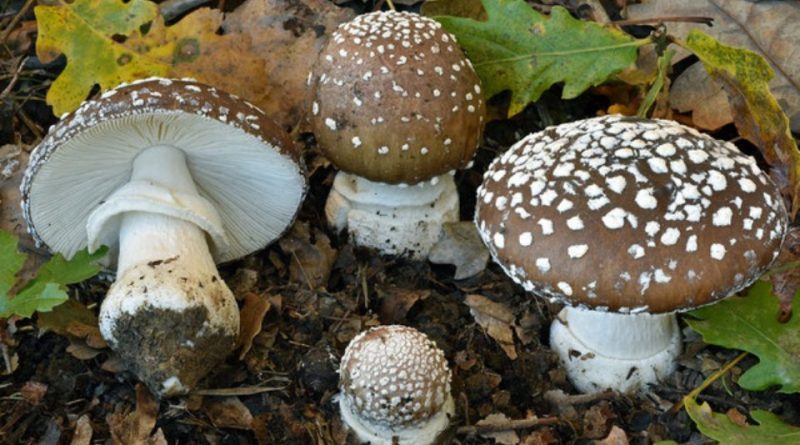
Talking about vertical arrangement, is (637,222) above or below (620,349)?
above

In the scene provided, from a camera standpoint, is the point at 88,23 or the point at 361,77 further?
the point at 88,23

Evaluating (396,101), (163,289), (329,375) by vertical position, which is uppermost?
(396,101)

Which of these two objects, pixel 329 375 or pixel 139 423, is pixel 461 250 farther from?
pixel 139 423

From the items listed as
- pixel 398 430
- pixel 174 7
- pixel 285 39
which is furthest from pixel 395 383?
pixel 174 7

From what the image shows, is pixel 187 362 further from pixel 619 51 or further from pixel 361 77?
pixel 619 51

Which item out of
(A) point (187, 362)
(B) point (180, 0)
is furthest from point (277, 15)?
(A) point (187, 362)

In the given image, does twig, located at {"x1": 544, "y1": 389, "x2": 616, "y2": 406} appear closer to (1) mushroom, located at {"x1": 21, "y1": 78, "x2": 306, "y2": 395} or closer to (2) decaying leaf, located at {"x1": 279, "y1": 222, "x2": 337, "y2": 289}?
(2) decaying leaf, located at {"x1": 279, "y1": 222, "x2": 337, "y2": 289}

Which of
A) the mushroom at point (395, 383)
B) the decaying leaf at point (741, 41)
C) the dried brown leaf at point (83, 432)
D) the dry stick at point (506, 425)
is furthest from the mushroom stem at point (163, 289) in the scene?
the decaying leaf at point (741, 41)

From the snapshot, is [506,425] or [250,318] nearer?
[506,425]
